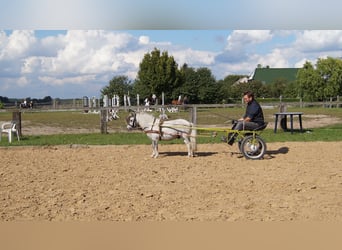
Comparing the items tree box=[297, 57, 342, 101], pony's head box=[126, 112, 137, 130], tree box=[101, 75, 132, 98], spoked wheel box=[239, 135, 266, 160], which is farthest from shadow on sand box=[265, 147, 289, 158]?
tree box=[101, 75, 132, 98]

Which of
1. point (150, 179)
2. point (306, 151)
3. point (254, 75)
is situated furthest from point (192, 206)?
point (254, 75)

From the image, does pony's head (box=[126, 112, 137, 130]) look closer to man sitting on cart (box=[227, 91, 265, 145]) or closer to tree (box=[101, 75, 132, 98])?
man sitting on cart (box=[227, 91, 265, 145])

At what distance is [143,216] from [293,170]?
3.42 metres

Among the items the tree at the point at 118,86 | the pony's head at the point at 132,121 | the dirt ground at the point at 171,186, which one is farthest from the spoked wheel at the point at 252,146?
the tree at the point at 118,86

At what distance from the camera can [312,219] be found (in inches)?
168

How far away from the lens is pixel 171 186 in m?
5.96

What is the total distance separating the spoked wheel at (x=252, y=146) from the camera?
27.3ft

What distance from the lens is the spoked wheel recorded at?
8336 mm

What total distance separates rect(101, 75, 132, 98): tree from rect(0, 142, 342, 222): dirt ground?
144ft

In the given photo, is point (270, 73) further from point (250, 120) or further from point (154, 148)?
point (154, 148)

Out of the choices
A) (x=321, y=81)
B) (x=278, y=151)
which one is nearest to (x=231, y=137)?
(x=278, y=151)

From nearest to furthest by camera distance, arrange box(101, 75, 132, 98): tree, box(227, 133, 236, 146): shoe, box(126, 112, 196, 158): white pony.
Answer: box(227, 133, 236, 146): shoe < box(126, 112, 196, 158): white pony < box(101, 75, 132, 98): tree

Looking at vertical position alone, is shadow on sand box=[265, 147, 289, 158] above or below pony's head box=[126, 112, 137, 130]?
below

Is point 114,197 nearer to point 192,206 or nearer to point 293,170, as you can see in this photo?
point 192,206
